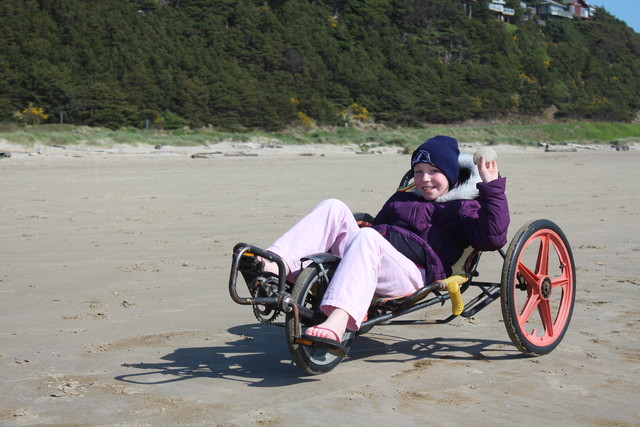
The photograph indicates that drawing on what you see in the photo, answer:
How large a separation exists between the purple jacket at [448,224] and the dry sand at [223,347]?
544 mm

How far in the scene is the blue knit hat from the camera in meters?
4.41

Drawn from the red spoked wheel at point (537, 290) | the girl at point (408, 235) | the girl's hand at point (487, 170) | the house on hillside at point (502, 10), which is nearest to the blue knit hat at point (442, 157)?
the girl at point (408, 235)

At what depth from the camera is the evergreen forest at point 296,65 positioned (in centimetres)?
4372

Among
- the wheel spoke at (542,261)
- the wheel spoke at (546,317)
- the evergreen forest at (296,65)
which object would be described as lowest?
the wheel spoke at (546,317)

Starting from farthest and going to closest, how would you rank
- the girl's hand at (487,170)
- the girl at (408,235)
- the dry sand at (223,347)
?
the girl's hand at (487,170) → the girl at (408,235) → the dry sand at (223,347)

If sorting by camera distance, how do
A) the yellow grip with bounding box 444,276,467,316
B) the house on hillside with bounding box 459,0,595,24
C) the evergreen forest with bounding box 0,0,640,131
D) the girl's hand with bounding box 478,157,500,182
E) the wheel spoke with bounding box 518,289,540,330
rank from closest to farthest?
the yellow grip with bounding box 444,276,467,316
the girl's hand with bounding box 478,157,500,182
the wheel spoke with bounding box 518,289,540,330
the evergreen forest with bounding box 0,0,640,131
the house on hillside with bounding box 459,0,595,24

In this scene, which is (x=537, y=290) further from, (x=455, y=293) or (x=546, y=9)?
(x=546, y=9)

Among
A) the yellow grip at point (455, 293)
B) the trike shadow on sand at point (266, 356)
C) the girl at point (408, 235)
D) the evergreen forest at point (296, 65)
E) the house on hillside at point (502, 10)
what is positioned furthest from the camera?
the house on hillside at point (502, 10)

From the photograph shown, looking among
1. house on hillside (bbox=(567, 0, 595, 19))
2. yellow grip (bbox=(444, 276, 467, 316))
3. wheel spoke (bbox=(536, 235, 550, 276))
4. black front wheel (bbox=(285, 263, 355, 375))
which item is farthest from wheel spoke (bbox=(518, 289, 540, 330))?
house on hillside (bbox=(567, 0, 595, 19))

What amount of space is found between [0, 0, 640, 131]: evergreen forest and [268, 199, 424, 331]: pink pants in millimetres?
35142

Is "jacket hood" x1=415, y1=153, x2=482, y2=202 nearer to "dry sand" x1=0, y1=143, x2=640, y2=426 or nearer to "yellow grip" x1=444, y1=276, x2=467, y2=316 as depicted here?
"yellow grip" x1=444, y1=276, x2=467, y2=316

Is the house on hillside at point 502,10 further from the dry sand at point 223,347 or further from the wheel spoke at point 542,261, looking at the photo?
the wheel spoke at point 542,261

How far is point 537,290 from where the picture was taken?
4449mm

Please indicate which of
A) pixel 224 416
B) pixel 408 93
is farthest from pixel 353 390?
pixel 408 93
